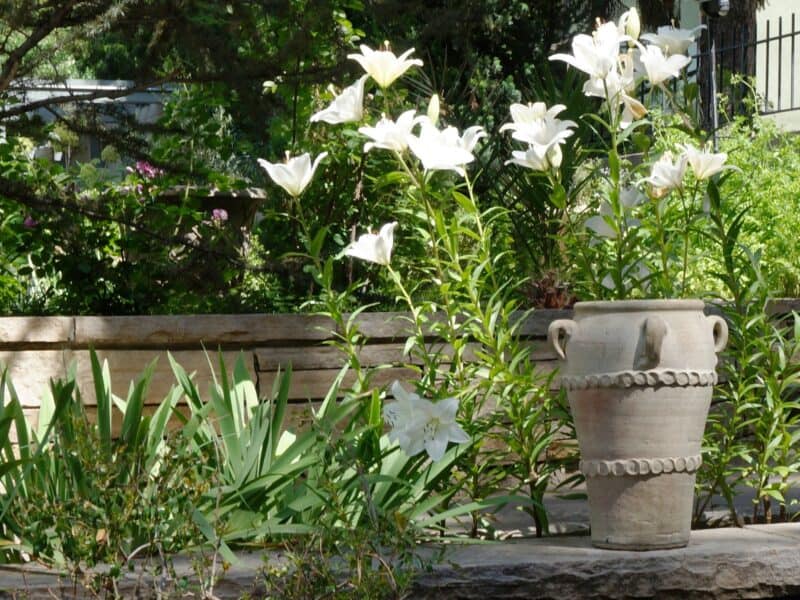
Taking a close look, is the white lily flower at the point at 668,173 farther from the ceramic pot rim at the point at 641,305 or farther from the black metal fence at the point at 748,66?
the black metal fence at the point at 748,66

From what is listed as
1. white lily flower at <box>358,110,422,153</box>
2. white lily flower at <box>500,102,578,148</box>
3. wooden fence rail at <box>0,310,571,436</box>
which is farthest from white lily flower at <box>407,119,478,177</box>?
wooden fence rail at <box>0,310,571,436</box>

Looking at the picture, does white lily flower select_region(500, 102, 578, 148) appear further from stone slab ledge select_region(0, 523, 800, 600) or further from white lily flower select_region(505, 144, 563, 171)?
stone slab ledge select_region(0, 523, 800, 600)

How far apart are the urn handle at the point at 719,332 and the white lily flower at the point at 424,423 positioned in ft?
2.53

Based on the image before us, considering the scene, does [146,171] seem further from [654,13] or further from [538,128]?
[654,13]

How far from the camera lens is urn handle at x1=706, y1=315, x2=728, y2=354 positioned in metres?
3.30

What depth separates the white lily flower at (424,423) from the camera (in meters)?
3.12

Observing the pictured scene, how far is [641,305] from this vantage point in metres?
3.17

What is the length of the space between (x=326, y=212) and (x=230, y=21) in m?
A: 1.11

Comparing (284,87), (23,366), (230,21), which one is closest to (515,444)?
(23,366)

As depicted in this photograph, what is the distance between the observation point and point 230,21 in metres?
5.18

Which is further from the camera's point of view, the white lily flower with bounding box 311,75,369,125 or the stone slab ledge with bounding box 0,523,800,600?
the white lily flower with bounding box 311,75,369,125

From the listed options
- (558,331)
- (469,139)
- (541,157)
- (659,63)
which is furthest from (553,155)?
(558,331)

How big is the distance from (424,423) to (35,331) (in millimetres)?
2012

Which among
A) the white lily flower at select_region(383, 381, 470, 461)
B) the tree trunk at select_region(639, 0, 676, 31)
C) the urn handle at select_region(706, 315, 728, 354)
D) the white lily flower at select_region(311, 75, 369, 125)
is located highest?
the tree trunk at select_region(639, 0, 676, 31)
